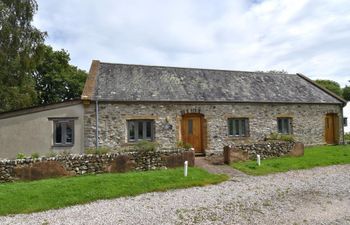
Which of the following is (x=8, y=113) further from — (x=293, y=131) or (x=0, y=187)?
(x=293, y=131)

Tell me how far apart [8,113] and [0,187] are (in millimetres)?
6580

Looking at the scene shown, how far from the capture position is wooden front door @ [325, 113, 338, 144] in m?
21.8

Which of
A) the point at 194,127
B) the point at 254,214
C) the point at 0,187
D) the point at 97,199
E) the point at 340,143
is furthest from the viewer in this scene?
the point at 340,143

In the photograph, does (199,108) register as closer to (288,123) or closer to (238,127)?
(238,127)

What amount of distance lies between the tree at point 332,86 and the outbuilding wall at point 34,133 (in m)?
36.0

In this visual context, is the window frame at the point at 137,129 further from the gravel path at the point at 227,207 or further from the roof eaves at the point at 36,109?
the gravel path at the point at 227,207

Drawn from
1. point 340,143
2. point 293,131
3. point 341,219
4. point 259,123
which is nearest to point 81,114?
point 259,123

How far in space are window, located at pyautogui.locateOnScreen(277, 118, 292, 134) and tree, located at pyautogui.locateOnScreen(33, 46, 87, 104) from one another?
26.3 meters

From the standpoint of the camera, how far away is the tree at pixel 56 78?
35688mm

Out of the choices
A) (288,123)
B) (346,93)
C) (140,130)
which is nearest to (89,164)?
(140,130)

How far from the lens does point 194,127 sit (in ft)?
57.8

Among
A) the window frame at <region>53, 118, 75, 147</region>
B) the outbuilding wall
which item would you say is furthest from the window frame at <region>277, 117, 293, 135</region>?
the window frame at <region>53, 118, 75, 147</region>

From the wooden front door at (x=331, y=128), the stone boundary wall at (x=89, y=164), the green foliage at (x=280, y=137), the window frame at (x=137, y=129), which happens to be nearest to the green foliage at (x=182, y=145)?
the window frame at (x=137, y=129)

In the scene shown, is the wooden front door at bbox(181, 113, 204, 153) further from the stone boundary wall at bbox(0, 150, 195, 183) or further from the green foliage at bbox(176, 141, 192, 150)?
the stone boundary wall at bbox(0, 150, 195, 183)
